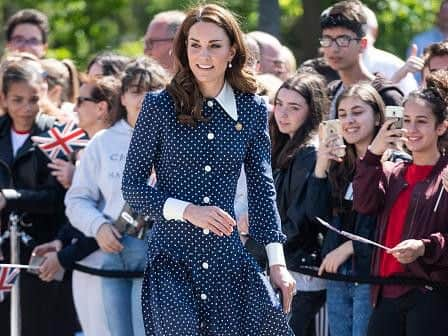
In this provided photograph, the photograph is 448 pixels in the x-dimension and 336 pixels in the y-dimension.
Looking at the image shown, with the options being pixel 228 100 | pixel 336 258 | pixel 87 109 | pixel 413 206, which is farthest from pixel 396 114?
pixel 87 109

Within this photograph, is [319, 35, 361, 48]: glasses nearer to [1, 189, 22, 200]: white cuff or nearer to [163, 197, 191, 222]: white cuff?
[1, 189, 22, 200]: white cuff

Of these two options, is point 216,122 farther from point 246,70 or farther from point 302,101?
point 302,101

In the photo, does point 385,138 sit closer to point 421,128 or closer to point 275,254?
point 421,128

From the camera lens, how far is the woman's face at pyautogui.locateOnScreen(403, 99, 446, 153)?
6750 mm

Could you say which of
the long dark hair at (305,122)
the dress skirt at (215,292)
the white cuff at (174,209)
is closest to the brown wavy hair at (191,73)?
the white cuff at (174,209)

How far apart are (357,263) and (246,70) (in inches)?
63.9

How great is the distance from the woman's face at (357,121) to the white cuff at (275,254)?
1.54 meters

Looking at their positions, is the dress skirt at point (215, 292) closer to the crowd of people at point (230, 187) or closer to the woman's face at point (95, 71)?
the crowd of people at point (230, 187)

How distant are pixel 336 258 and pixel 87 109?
2.35 meters

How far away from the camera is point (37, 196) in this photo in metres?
8.55

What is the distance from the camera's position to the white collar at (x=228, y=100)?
5946mm

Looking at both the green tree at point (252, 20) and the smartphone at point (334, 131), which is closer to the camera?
the smartphone at point (334, 131)

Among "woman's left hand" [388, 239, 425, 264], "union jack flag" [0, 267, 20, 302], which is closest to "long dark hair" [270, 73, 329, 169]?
"woman's left hand" [388, 239, 425, 264]

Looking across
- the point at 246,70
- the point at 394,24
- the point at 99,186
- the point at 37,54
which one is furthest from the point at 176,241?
the point at 394,24
